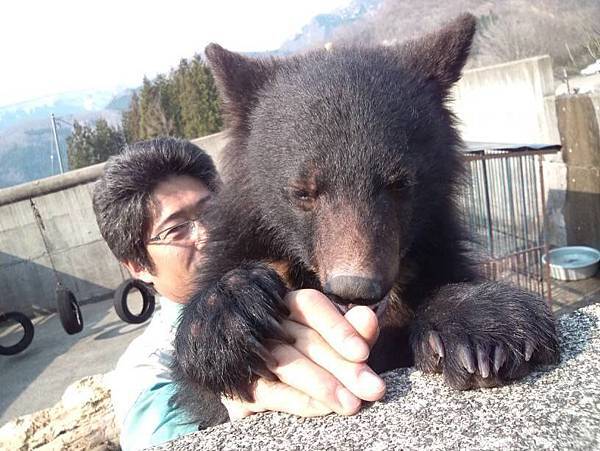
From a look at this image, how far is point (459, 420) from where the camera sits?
961 millimetres

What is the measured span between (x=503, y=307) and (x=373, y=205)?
1.49 feet

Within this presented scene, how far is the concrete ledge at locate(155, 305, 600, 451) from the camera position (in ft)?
2.91

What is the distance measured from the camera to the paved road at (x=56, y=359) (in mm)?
7473

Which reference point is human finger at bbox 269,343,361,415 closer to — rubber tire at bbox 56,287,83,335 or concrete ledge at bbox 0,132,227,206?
rubber tire at bbox 56,287,83,335

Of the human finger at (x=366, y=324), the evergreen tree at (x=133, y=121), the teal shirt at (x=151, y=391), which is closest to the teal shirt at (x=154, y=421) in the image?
the teal shirt at (x=151, y=391)

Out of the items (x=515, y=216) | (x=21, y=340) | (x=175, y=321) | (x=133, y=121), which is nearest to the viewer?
(x=175, y=321)

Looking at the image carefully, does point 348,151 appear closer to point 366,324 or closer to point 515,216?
point 366,324

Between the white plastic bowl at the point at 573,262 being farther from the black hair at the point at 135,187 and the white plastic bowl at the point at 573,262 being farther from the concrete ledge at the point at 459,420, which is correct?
the concrete ledge at the point at 459,420

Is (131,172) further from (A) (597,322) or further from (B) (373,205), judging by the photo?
(A) (597,322)

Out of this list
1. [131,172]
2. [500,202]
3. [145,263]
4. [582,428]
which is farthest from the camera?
[500,202]

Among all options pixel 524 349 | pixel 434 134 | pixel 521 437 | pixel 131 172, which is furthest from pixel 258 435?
pixel 131 172

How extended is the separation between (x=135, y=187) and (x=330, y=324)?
179 cm

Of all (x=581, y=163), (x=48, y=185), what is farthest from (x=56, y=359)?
(x=581, y=163)

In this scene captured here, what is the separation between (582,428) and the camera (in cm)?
87
